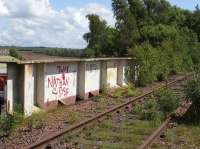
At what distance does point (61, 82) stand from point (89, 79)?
11.1 feet

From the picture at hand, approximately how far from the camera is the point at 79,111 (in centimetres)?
1711

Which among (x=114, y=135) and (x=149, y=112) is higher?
(x=149, y=112)

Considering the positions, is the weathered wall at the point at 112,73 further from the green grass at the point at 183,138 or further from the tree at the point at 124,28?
the tree at the point at 124,28

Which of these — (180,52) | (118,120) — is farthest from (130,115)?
(180,52)

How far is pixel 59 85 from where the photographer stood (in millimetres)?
18875

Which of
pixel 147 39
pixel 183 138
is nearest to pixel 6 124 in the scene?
pixel 183 138

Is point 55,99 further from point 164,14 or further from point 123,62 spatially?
point 164,14

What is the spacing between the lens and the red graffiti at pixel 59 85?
18125 mm


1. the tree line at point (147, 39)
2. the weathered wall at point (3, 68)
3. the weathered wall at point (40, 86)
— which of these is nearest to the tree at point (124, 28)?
the tree line at point (147, 39)

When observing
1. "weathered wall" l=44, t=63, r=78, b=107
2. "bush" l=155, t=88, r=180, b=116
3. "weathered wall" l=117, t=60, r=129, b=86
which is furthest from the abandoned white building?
"bush" l=155, t=88, r=180, b=116

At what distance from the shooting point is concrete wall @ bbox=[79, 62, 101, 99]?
21.3 metres

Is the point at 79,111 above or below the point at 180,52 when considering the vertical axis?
below

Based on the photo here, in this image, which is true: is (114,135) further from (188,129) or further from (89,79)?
(89,79)

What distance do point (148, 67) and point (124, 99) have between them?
377 inches
